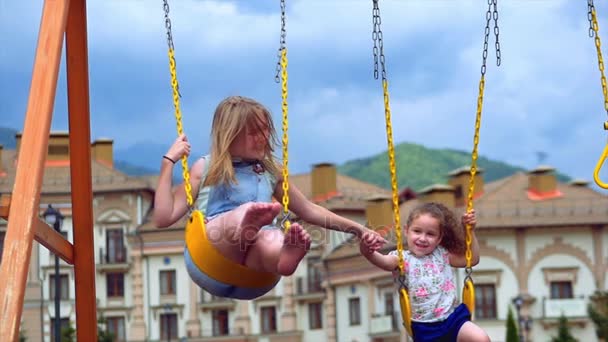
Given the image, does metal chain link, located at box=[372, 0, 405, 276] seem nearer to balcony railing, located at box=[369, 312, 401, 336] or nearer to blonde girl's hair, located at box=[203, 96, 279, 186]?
blonde girl's hair, located at box=[203, 96, 279, 186]

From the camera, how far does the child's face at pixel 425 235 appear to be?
7555 millimetres

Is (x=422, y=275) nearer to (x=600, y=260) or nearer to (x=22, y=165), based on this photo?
(x=22, y=165)

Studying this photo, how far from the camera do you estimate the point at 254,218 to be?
660 centimetres

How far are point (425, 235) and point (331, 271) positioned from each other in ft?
151

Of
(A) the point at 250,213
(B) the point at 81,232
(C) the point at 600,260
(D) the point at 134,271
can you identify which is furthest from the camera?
(D) the point at 134,271

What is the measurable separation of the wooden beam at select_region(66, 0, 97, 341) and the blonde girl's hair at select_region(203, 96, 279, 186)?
1.40 metres

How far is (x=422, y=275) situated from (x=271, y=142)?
1.17m

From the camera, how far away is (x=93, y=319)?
8414 millimetres

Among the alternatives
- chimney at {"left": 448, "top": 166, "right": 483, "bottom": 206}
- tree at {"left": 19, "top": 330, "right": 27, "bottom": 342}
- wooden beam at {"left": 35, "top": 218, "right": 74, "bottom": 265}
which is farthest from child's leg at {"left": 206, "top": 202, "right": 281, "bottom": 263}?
chimney at {"left": 448, "top": 166, "right": 483, "bottom": 206}

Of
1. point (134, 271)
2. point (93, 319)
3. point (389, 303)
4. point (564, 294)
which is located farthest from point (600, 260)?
point (93, 319)

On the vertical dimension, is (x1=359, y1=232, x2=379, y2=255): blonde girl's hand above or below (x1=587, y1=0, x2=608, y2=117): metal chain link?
below

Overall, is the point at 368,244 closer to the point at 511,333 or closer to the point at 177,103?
the point at 177,103

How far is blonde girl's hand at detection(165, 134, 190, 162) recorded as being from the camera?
7238 millimetres

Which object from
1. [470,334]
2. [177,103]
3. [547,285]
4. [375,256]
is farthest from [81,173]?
[547,285]
